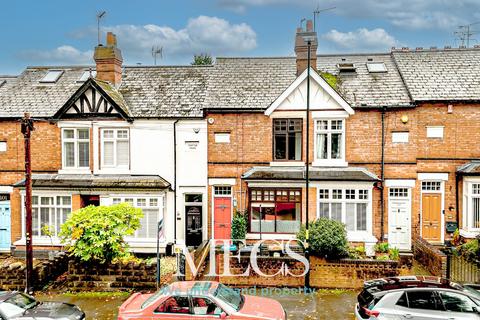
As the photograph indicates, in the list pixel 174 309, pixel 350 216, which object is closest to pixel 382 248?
pixel 350 216

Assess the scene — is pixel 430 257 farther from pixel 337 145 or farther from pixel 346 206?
pixel 337 145

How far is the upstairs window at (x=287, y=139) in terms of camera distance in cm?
2155

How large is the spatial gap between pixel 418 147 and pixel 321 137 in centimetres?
456

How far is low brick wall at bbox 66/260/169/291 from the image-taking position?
55.0ft

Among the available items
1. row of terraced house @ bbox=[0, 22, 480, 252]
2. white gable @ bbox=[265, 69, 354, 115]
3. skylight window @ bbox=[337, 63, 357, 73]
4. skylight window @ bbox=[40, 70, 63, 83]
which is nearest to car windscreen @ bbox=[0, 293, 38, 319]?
row of terraced house @ bbox=[0, 22, 480, 252]

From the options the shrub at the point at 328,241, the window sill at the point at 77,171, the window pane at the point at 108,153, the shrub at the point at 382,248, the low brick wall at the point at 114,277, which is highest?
the window pane at the point at 108,153

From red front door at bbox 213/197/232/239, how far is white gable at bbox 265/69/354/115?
184 inches

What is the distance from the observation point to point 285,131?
2155 centimetres

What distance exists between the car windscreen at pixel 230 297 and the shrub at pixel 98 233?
6.23m

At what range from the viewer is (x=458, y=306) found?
11.4 meters

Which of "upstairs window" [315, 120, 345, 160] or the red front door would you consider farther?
the red front door

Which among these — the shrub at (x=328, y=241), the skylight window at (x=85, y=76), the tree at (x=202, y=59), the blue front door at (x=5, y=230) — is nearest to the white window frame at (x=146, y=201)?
the blue front door at (x=5, y=230)

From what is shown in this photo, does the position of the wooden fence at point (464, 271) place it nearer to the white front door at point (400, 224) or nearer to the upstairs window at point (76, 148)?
the white front door at point (400, 224)

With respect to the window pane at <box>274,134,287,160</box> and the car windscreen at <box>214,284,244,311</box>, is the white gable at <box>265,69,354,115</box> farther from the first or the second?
the car windscreen at <box>214,284,244,311</box>
